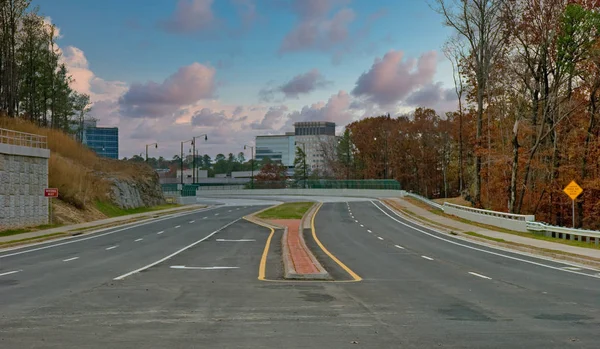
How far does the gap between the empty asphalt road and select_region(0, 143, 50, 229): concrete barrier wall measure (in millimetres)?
13994

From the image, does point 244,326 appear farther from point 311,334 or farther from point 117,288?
point 117,288

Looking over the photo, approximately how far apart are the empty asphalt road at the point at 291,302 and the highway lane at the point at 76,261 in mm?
72

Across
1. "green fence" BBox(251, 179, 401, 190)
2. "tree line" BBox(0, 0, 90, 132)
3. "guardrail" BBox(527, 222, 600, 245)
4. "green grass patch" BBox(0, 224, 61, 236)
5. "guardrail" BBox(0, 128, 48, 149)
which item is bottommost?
"green grass patch" BBox(0, 224, 61, 236)

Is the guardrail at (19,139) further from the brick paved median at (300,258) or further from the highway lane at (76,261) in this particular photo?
the brick paved median at (300,258)

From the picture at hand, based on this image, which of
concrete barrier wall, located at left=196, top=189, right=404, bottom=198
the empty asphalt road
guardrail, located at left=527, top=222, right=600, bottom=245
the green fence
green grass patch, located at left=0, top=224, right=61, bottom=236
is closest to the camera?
the empty asphalt road

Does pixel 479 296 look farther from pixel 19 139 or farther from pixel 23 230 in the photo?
pixel 19 139

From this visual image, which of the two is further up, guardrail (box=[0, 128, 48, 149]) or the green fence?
guardrail (box=[0, 128, 48, 149])

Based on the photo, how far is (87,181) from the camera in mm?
54344

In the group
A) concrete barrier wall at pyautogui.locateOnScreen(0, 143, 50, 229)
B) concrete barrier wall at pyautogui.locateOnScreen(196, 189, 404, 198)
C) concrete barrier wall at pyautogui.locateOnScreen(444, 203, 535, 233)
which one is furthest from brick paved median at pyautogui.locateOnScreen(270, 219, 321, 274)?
concrete barrier wall at pyautogui.locateOnScreen(196, 189, 404, 198)

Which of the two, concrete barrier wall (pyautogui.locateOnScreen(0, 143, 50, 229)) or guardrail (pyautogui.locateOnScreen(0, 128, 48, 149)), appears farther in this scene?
guardrail (pyautogui.locateOnScreen(0, 128, 48, 149))

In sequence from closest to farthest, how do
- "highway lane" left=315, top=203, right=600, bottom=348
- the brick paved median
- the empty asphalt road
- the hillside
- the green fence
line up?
the empty asphalt road
"highway lane" left=315, top=203, right=600, bottom=348
the brick paved median
the hillside
the green fence

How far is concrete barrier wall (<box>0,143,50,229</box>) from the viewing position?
118 feet

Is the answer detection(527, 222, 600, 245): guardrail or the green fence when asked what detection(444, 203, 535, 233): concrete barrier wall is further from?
the green fence

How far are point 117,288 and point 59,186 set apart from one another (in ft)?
124
